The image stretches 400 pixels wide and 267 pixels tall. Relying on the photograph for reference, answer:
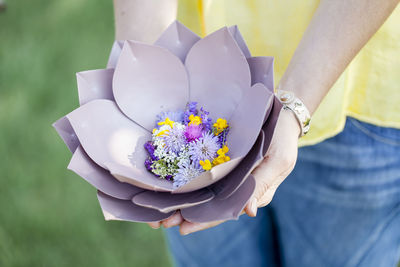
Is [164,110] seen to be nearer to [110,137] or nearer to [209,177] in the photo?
[110,137]

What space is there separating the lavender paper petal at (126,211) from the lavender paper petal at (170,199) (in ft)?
0.07

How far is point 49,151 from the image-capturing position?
73.1 inches

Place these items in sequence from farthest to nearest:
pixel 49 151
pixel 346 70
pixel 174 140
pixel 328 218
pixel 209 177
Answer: pixel 49 151 < pixel 328 218 < pixel 346 70 < pixel 174 140 < pixel 209 177

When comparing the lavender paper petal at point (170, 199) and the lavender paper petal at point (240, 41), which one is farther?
the lavender paper petal at point (240, 41)

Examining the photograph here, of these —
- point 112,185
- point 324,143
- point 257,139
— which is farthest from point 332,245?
point 112,185

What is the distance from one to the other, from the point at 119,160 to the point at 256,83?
26cm

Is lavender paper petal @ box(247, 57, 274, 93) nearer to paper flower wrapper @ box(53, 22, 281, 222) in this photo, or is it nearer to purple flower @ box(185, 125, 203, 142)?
paper flower wrapper @ box(53, 22, 281, 222)

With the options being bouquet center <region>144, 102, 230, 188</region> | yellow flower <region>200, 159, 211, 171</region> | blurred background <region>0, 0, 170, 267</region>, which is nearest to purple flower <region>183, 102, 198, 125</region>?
bouquet center <region>144, 102, 230, 188</region>

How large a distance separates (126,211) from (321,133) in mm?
434

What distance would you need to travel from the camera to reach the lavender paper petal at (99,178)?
2.22 feet

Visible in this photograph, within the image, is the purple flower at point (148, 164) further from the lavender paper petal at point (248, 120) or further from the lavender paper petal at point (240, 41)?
the lavender paper petal at point (240, 41)

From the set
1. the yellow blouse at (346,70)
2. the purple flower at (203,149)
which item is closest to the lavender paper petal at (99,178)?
the purple flower at (203,149)

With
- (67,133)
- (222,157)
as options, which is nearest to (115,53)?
(67,133)

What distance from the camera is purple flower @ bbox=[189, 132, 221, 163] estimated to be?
72 centimetres
